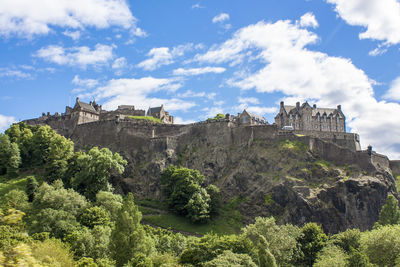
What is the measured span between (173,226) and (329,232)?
2956cm

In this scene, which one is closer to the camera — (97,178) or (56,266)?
(56,266)

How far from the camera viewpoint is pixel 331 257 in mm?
49750

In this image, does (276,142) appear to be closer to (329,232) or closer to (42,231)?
(329,232)

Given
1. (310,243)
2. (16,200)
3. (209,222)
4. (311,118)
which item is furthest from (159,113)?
(310,243)

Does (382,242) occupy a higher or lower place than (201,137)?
lower

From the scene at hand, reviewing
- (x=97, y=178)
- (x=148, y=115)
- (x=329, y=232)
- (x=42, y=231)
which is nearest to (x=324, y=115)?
(x=329, y=232)

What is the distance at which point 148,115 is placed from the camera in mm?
111500

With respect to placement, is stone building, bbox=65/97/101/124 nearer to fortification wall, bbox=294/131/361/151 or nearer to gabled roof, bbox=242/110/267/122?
gabled roof, bbox=242/110/267/122

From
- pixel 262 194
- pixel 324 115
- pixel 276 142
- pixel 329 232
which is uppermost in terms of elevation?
pixel 324 115

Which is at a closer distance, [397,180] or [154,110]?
[397,180]

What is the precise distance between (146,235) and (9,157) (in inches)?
1940

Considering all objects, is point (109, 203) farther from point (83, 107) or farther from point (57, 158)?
point (83, 107)

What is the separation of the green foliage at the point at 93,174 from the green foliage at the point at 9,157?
2112cm

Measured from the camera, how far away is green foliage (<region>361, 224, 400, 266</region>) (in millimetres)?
47469
